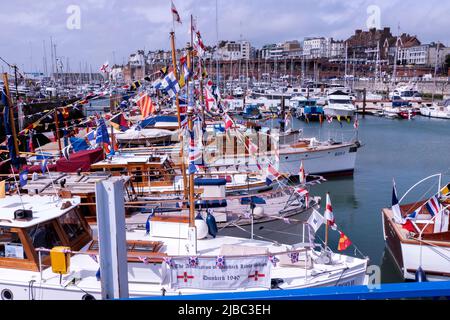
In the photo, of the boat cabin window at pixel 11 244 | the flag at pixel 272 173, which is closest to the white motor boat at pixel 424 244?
the flag at pixel 272 173

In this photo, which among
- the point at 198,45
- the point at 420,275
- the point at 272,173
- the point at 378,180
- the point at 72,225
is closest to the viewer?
the point at 72,225

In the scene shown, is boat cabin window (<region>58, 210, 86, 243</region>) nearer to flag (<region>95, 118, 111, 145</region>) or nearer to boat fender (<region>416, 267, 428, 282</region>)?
flag (<region>95, 118, 111, 145</region>)

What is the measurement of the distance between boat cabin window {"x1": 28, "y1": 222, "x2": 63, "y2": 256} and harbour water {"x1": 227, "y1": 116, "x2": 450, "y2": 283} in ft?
21.4

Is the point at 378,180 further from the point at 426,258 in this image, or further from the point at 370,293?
the point at 370,293

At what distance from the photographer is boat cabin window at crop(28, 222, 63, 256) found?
31.4 ft

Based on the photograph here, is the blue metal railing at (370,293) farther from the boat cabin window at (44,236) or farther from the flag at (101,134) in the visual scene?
the flag at (101,134)

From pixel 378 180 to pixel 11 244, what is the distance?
2721 cm

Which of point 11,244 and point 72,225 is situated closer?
point 11,244

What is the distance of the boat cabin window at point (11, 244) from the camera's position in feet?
31.4

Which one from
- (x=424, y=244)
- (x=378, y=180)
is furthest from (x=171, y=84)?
(x=378, y=180)

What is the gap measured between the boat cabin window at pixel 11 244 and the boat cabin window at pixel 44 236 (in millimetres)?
308

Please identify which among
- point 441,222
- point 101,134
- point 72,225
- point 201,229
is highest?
point 101,134

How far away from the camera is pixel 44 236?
9773 millimetres

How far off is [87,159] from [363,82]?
389 feet
